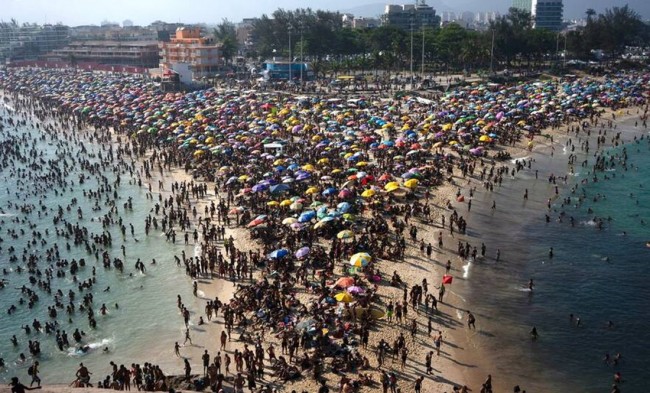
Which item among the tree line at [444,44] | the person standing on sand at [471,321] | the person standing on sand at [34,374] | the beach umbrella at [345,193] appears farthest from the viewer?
the tree line at [444,44]

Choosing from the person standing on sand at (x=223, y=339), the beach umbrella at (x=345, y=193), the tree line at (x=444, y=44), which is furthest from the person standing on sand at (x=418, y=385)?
the tree line at (x=444, y=44)

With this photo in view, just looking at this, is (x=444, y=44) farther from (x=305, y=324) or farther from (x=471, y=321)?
(x=305, y=324)

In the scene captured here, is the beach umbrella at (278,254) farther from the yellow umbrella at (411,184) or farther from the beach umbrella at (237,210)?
the yellow umbrella at (411,184)

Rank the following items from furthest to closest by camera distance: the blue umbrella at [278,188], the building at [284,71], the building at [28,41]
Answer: the building at [28,41] → the building at [284,71] → the blue umbrella at [278,188]

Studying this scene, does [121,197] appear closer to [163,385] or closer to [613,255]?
[163,385]

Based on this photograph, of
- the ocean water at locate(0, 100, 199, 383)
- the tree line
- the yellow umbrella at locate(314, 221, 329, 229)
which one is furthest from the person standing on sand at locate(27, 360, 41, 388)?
the tree line

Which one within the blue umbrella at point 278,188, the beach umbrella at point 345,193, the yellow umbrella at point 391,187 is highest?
the yellow umbrella at point 391,187

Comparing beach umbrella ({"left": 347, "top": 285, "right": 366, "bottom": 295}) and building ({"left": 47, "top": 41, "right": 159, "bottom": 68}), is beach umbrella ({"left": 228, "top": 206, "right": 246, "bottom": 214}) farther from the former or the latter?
building ({"left": 47, "top": 41, "right": 159, "bottom": 68})

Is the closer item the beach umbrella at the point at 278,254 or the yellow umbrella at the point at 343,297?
the yellow umbrella at the point at 343,297
